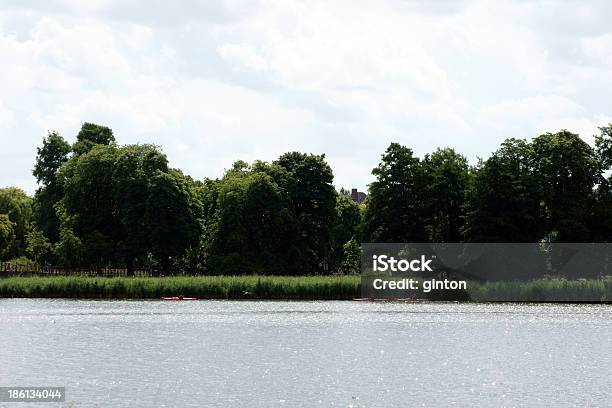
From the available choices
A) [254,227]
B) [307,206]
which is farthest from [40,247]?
[307,206]

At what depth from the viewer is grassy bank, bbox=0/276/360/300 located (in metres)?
89.1

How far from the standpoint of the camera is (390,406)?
32.1 metres

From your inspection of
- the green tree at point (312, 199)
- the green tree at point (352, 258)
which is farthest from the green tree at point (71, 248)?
the green tree at point (352, 258)

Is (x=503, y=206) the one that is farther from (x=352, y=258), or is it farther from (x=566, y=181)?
(x=352, y=258)

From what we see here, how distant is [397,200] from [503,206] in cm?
1206

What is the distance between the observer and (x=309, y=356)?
151 feet

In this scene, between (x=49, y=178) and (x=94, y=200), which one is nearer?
(x=94, y=200)

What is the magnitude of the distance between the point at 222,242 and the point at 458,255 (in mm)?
25051

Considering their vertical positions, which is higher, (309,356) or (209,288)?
(209,288)

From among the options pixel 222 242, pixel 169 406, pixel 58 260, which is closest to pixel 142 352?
pixel 169 406

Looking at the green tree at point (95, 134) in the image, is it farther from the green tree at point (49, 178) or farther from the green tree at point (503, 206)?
the green tree at point (503, 206)

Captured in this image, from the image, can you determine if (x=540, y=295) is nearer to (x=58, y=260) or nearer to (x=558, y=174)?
(x=558, y=174)

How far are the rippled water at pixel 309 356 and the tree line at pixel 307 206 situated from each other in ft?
83.0

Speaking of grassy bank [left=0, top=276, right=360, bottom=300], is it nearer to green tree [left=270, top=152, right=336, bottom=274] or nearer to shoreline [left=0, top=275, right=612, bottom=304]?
shoreline [left=0, top=275, right=612, bottom=304]
